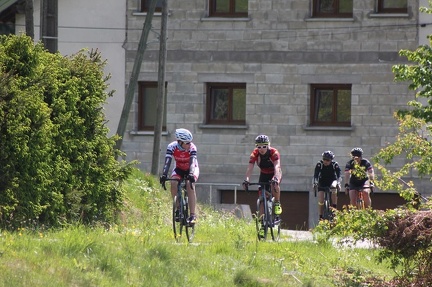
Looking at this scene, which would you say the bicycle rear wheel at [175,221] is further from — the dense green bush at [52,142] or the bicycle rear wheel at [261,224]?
the bicycle rear wheel at [261,224]

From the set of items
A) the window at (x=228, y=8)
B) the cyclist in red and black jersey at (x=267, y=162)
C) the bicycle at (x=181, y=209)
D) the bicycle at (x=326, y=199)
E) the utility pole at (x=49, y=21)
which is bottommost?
the bicycle at (x=326, y=199)

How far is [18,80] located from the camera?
15102 mm

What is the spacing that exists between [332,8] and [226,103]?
407 cm

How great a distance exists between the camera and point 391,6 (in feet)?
111

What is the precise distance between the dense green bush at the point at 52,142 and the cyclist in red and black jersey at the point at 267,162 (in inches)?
76.6

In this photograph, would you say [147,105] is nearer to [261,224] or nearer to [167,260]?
[261,224]

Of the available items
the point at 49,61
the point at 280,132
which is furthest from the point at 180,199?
the point at 280,132

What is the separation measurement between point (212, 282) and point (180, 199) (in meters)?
3.40

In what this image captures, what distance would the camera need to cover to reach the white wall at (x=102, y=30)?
1382 inches

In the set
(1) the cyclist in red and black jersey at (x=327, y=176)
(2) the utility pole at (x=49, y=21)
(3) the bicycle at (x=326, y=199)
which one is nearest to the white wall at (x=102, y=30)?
(1) the cyclist in red and black jersey at (x=327, y=176)

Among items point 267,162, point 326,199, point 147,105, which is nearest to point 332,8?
point 147,105

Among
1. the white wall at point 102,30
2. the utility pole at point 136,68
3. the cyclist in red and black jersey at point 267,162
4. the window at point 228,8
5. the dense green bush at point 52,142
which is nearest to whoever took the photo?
the dense green bush at point 52,142

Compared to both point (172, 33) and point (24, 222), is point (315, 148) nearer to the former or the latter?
point (172, 33)

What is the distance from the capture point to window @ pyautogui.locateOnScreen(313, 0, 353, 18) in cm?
3406
